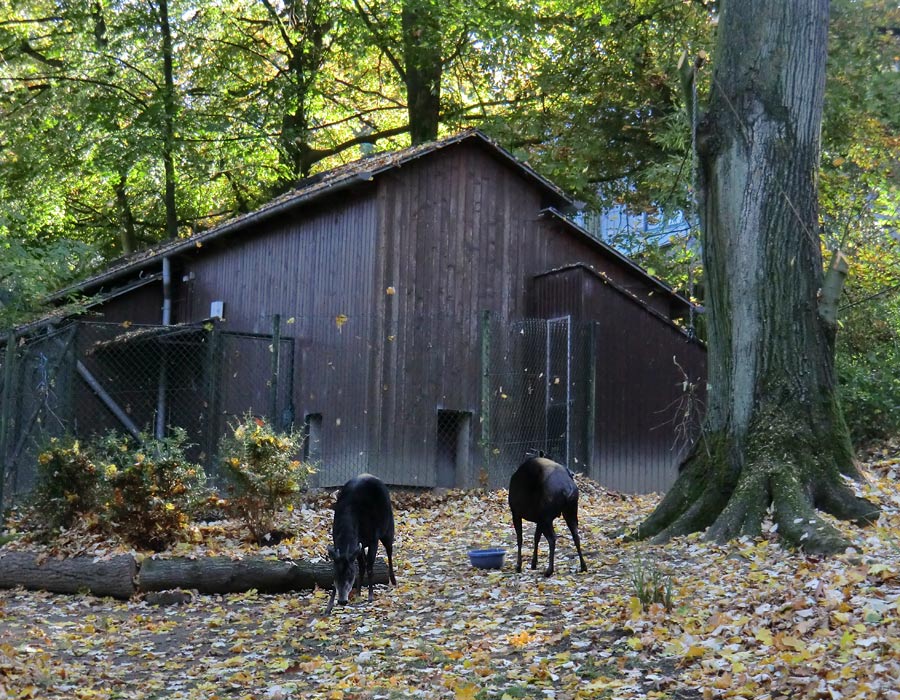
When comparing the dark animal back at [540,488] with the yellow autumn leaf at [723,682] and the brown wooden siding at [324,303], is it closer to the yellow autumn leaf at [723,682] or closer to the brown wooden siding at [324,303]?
the yellow autumn leaf at [723,682]

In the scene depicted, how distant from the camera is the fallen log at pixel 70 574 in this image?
9938 mm

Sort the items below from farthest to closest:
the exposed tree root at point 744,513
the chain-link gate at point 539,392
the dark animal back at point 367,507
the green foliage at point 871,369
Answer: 1. the chain-link gate at point 539,392
2. the green foliage at point 871,369
3. the dark animal back at point 367,507
4. the exposed tree root at point 744,513

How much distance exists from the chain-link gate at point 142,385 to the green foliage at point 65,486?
2.58m

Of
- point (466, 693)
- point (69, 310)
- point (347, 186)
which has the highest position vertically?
point (347, 186)

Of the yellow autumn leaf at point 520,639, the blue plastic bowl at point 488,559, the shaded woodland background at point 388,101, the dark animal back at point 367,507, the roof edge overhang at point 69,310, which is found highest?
the shaded woodland background at point 388,101

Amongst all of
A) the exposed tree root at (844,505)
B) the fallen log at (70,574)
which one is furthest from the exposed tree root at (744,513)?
the fallen log at (70,574)

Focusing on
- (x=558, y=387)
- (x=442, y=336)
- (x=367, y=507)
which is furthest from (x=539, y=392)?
(x=367, y=507)

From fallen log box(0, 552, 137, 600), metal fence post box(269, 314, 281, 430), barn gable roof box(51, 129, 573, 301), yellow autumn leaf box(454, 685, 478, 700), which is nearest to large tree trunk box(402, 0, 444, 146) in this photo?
barn gable roof box(51, 129, 573, 301)

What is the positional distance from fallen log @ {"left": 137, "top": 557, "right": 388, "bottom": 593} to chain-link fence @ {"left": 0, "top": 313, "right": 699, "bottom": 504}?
200 inches

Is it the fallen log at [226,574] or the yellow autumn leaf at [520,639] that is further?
the fallen log at [226,574]

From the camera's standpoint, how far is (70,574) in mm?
10211

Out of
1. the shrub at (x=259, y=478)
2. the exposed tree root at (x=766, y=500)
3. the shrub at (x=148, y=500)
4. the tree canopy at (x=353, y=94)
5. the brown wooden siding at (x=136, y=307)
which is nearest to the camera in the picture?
the exposed tree root at (x=766, y=500)

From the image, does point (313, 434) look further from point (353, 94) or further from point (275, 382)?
point (353, 94)

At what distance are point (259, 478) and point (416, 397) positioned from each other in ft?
19.8
